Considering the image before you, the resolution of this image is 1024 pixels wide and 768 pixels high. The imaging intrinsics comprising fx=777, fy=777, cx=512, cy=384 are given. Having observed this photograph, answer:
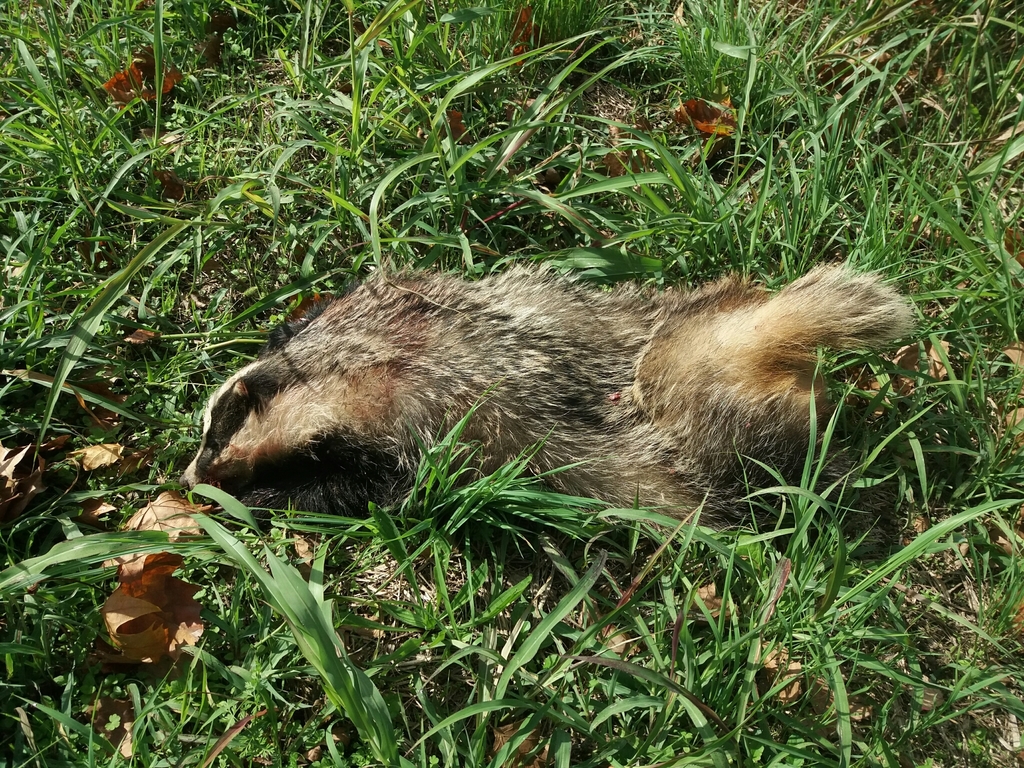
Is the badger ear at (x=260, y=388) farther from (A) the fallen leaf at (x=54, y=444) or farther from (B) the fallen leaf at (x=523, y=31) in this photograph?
(B) the fallen leaf at (x=523, y=31)

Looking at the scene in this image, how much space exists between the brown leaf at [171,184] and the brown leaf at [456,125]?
1.36m

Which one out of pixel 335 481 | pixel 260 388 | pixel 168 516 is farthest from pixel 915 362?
pixel 168 516

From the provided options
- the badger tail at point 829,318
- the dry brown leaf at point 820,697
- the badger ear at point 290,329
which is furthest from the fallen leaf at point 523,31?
the dry brown leaf at point 820,697

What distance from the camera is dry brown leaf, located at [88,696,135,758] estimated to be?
8.82ft

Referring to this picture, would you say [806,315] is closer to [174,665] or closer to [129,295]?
[174,665]

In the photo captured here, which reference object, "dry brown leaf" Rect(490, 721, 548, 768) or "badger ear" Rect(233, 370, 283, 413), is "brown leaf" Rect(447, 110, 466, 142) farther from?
"dry brown leaf" Rect(490, 721, 548, 768)

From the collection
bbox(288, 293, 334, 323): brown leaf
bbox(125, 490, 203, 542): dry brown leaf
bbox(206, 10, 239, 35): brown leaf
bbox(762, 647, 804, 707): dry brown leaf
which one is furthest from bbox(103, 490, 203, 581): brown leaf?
bbox(206, 10, 239, 35): brown leaf

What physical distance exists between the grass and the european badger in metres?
0.19

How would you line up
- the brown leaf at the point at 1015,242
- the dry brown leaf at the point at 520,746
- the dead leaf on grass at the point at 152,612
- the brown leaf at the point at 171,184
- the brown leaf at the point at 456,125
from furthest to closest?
the brown leaf at the point at 456,125 < the brown leaf at the point at 171,184 < the brown leaf at the point at 1015,242 < the dead leaf on grass at the point at 152,612 < the dry brown leaf at the point at 520,746

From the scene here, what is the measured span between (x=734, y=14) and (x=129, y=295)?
330cm

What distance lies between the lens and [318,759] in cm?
273

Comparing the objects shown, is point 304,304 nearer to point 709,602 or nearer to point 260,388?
point 260,388

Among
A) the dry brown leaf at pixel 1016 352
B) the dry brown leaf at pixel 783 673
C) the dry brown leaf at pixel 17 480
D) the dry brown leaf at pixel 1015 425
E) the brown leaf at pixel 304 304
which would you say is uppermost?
the brown leaf at pixel 304 304

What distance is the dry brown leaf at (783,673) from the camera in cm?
271
